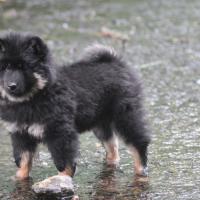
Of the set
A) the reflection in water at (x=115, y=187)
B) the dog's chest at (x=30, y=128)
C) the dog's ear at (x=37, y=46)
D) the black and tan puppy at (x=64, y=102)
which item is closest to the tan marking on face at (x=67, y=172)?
the black and tan puppy at (x=64, y=102)

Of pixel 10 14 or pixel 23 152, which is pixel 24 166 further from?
pixel 10 14

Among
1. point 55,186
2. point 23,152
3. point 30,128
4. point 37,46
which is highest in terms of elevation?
point 37,46

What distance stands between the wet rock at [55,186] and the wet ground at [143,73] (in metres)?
0.22

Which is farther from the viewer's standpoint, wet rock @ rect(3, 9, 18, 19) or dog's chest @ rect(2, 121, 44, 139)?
wet rock @ rect(3, 9, 18, 19)

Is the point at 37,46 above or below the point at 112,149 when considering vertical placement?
above

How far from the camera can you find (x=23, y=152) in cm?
705

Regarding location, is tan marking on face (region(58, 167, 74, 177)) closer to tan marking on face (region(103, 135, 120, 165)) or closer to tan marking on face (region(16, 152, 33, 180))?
tan marking on face (region(16, 152, 33, 180))

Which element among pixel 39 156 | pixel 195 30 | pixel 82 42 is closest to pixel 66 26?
pixel 82 42

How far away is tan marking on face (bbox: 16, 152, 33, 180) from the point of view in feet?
23.3

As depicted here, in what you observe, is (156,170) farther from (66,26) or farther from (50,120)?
(66,26)

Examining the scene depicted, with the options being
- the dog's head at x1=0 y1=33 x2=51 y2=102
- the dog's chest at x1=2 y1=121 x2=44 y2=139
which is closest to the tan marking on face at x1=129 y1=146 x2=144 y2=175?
the dog's chest at x1=2 y1=121 x2=44 y2=139

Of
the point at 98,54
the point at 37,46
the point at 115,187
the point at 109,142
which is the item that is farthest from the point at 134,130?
the point at 37,46

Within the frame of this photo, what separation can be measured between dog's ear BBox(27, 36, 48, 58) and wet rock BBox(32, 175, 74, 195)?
48.6 inches

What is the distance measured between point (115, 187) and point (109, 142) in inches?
40.5
